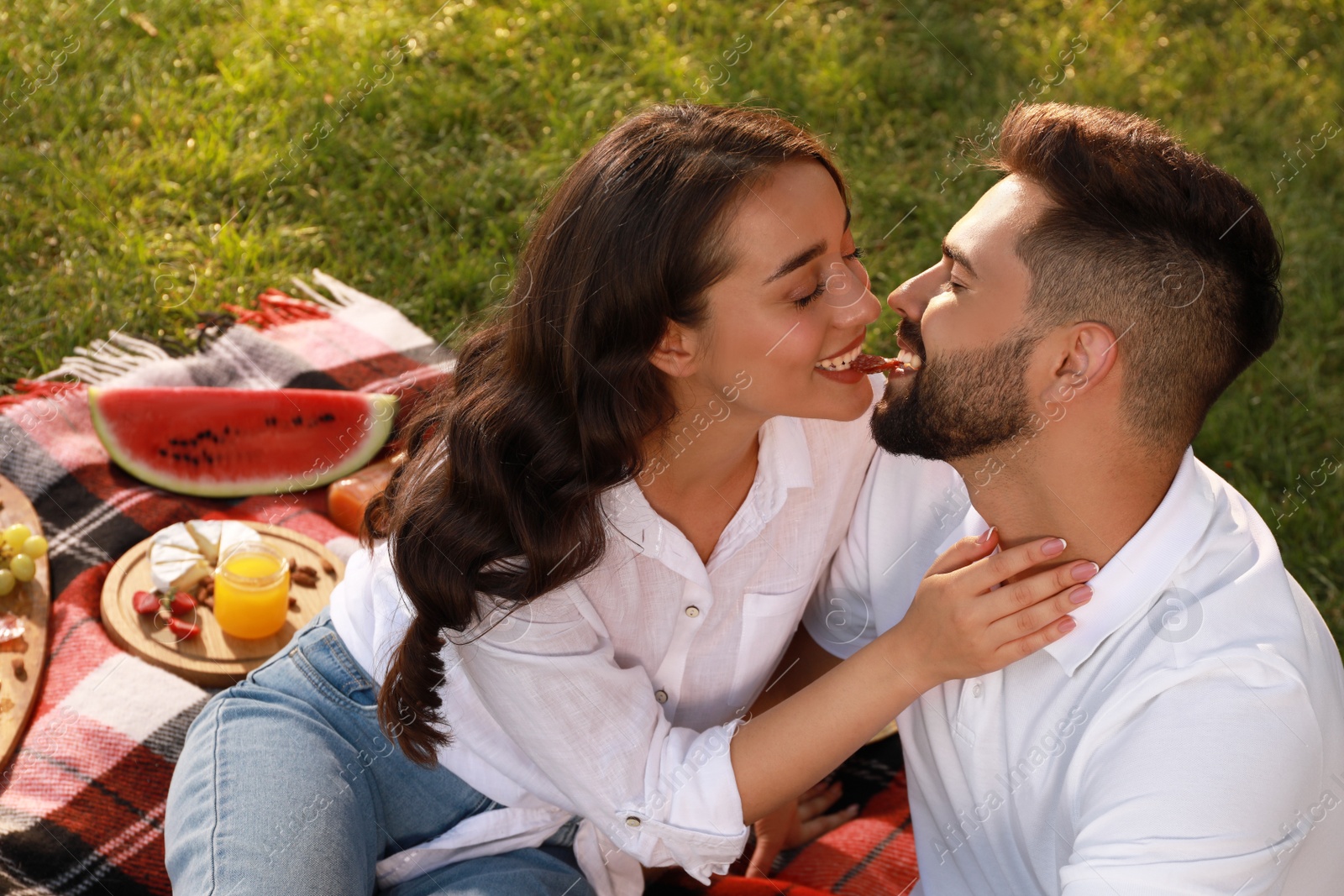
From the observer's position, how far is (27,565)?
10.6 feet

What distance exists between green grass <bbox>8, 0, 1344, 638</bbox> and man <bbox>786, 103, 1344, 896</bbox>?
1.96 meters

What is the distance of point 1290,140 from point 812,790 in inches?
164

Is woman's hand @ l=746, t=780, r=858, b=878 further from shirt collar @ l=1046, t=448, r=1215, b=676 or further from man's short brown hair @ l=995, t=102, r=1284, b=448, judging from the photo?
man's short brown hair @ l=995, t=102, r=1284, b=448

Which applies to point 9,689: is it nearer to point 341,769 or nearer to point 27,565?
point 27,565

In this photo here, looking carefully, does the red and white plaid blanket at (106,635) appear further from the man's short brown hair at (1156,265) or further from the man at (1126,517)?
the man's short brown hair at (1156,265)

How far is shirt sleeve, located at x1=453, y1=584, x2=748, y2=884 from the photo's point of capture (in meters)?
2.40

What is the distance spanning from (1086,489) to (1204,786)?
1.85ft

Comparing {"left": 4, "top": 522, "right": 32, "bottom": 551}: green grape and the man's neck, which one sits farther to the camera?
{"left": 4, "top": 522, "right": 32, "bottom": 551}: green grape

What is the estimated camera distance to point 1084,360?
7.30ft

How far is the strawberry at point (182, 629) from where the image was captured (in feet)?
10.5

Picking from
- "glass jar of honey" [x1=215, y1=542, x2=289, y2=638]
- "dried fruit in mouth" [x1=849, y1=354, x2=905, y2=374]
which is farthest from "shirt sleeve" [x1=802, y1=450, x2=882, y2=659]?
"glass jar of honey" [x1=215, y1=542, x2=289, y2=638]

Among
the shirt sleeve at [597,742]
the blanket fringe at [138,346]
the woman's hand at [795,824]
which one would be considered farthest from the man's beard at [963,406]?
the blanket fringe at [138,346]

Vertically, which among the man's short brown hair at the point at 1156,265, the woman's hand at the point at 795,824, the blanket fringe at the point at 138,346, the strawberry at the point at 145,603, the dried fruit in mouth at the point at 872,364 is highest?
the man's short brown hair at the point at 1156,265

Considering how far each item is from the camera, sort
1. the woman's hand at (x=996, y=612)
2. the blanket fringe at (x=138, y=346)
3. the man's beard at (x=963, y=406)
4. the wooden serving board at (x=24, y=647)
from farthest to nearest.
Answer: the blanket fringe at (x=138, y=346), the wooden serving board at (x=24, y=647), the man's beard at (x=963, y=406), the woman's hand at (x=996, y=612)
